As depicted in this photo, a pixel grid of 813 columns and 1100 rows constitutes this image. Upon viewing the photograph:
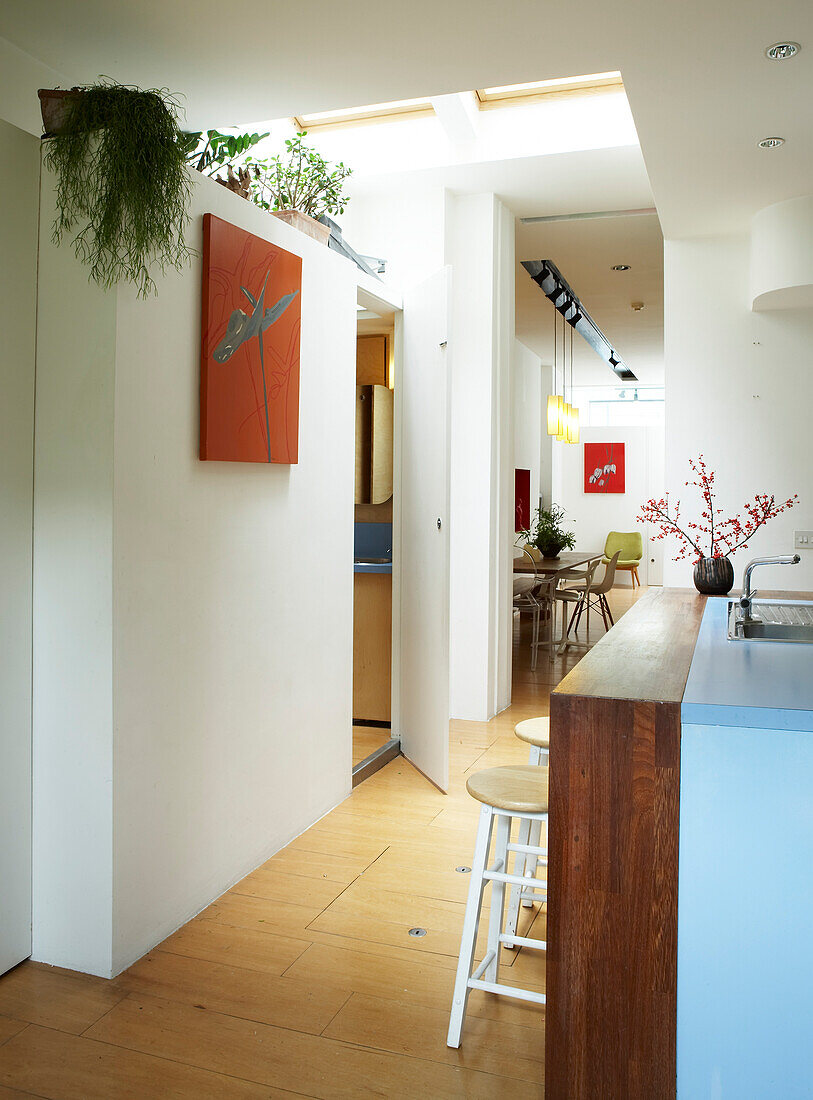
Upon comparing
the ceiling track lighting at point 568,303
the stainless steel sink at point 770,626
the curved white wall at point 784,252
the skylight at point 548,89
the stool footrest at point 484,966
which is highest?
the skylight at point 548,89

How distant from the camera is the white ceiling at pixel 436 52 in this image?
2881 mm

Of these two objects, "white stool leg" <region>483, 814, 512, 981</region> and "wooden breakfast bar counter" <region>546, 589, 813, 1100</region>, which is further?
"white stool leg" <region>483, 814, 512, 981</region>

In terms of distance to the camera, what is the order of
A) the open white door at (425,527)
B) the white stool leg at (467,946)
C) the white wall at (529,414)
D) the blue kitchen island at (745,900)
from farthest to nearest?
the white wall at (529,414) < the open white door at (425,527) < the white stool leg at (467,946) < the blue kitchen island at (745,900)

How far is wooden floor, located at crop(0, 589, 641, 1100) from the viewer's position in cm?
216

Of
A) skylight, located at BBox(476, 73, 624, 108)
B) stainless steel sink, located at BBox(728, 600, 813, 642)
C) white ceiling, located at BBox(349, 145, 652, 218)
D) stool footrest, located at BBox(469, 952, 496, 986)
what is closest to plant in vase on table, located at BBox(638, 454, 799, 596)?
stainless steel sink, located at BBox(728, 600, 813, 642)

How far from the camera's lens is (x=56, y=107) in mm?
2582

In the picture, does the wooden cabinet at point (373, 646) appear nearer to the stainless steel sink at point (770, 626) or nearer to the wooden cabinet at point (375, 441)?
the wooden cabinet at point (375, 441)

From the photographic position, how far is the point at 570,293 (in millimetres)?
8273

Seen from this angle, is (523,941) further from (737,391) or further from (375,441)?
(737,391)

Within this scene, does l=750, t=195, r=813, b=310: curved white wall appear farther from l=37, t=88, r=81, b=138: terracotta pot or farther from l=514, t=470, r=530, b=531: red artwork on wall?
l=514, t=470, r=530, b=531: red artwork on wall

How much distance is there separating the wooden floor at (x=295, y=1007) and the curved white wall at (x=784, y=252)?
3.26 meters

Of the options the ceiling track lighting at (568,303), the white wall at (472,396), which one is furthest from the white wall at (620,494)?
the white wall at (472,396)

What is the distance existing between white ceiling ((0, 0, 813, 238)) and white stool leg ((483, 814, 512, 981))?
7.98 ft

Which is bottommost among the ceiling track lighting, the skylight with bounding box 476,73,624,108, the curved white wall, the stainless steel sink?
the stainless steel sink
